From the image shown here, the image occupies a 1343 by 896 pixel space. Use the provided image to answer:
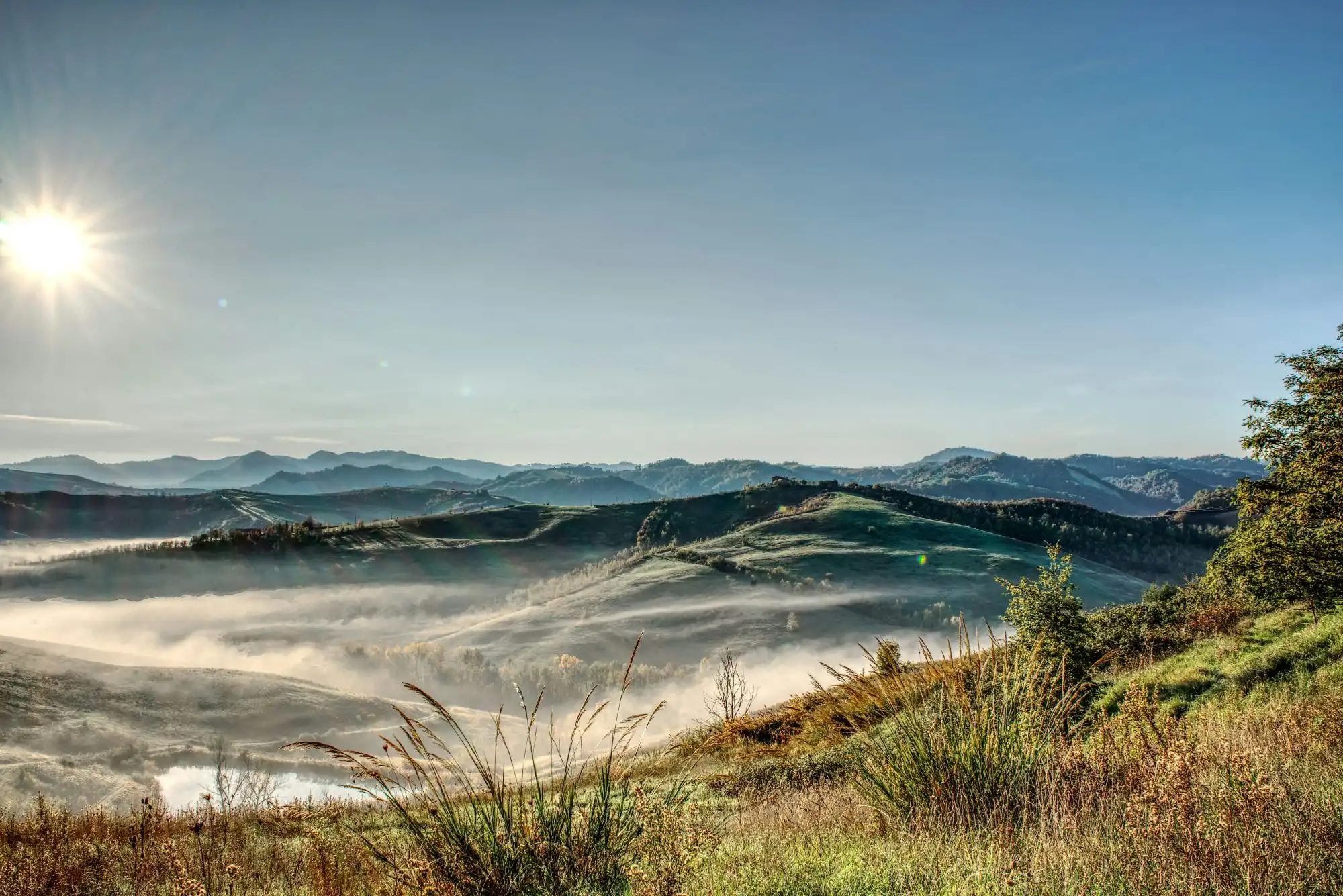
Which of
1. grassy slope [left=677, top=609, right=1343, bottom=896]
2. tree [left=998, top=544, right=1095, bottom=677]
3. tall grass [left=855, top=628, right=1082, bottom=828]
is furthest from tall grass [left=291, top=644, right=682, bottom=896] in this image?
tree [left=998, top=544, right=1095, bottom=677]

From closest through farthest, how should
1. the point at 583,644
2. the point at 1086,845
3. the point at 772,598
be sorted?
1. the point at 1086,845
2. the point at 583,644
3. the point at 772,598

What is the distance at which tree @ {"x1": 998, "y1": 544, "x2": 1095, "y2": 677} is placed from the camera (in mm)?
15141

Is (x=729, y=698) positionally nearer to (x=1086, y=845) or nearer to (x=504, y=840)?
(x=504, y=840)

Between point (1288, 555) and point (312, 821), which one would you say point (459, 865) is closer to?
point (312, 821)

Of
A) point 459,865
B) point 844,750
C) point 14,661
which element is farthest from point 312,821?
point 14,661

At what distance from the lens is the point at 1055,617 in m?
15.7

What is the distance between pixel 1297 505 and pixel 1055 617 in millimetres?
7763

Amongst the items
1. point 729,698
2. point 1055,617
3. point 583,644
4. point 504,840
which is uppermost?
point 504,840

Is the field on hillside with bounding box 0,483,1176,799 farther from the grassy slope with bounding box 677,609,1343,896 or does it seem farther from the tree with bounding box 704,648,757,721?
the grassy slope with bounding box 677,609,1343,896

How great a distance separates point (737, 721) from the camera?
76.5 feet

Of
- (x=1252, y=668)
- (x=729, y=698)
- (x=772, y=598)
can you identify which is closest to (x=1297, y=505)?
(x=1252, y=668)

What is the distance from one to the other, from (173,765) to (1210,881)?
84.4 m

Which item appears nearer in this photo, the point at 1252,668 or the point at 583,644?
the point at 1252,668

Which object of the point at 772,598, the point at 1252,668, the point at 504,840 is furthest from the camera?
the point at 772,598
